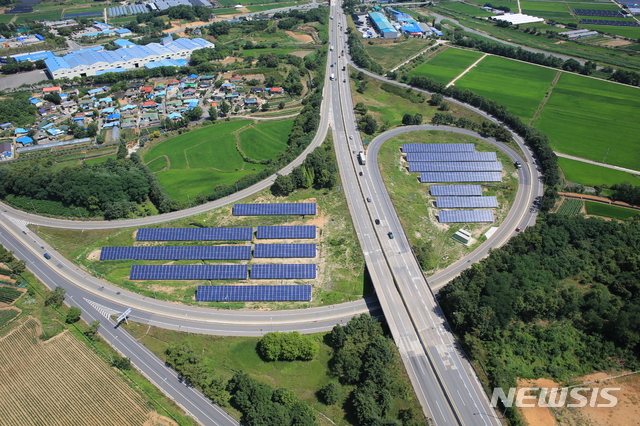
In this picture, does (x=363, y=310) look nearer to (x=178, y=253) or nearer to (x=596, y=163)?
(x=178, y=253)

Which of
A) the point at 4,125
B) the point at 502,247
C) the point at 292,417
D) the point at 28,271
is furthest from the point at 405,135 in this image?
the point at 4,125

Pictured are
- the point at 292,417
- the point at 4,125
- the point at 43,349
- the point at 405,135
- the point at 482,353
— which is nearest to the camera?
the point at 292,417

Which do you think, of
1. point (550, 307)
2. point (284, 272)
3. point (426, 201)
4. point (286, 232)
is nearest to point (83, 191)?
point (286, 232)

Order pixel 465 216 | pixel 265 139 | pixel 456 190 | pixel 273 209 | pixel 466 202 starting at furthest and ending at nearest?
pixel 265 139 < pixel 456 190 < pixel 466 202 < pixel 273 209 < pixel 465 216

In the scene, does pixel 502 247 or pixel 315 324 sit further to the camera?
pixel 502 247

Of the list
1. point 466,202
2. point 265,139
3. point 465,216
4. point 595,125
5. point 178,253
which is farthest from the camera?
point 595,125

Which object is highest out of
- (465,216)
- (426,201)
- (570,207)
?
(570,207)

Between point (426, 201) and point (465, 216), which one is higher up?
point (426, 201)

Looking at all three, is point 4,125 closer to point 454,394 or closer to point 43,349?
point 43,349
